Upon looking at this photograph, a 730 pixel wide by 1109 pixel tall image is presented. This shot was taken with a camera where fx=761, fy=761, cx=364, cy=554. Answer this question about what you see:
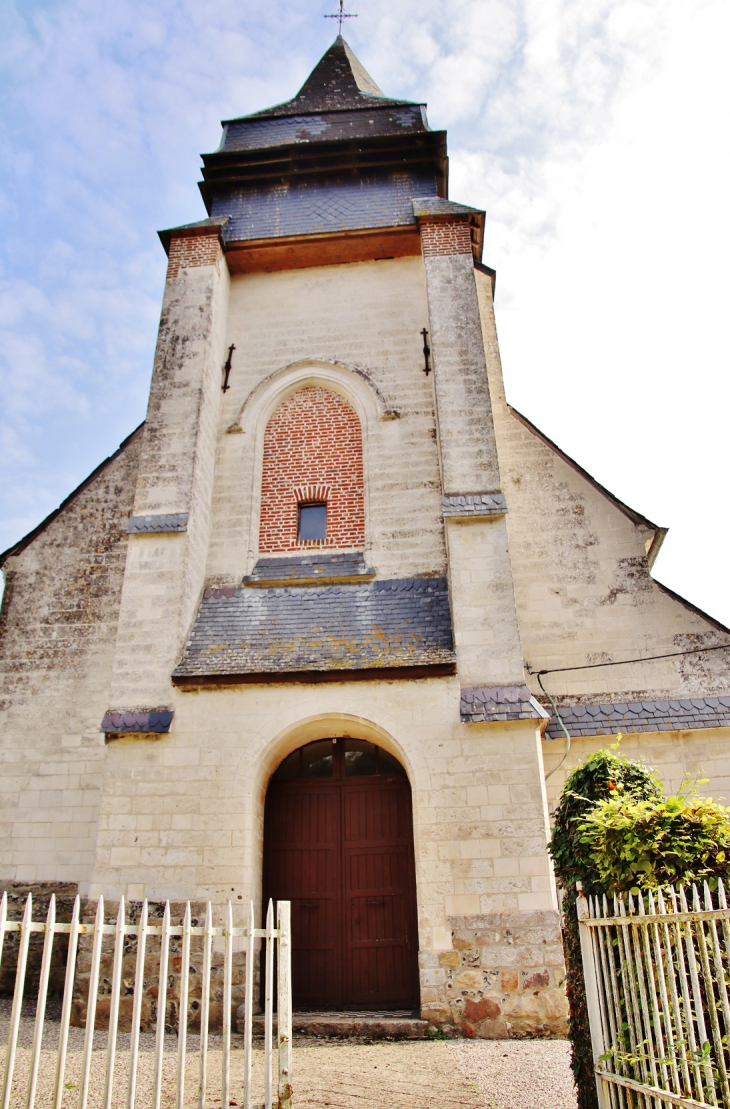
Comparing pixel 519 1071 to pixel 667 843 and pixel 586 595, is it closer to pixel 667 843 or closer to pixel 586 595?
pixel 667 843

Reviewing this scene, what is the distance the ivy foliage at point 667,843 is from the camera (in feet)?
14.2

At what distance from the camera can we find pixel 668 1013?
398cm

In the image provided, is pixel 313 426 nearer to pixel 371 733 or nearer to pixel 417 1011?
pixel 371 733

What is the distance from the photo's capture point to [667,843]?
4359mm

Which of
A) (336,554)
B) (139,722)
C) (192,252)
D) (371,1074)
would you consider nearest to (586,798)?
(371,1074)

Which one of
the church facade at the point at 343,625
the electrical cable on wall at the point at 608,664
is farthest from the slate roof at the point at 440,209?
the electrical cable on wall at the point at 608,664

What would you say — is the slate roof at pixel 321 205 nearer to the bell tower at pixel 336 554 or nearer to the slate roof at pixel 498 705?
the bell tower at pixel 336 554

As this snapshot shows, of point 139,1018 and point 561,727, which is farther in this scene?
point 561,727

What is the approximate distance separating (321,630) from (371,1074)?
436cm

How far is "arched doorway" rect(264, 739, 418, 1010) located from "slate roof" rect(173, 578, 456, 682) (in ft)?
4.39

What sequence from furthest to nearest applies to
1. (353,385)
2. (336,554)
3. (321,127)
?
(321,127)
(353,385)
(336,554)

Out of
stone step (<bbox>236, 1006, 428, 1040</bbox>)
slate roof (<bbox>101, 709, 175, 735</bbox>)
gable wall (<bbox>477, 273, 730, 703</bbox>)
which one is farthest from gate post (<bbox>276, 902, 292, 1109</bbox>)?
gable wall (<bbox>477, 273, 730, 703</bbox>)

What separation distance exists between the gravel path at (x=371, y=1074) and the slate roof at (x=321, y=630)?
11.1 ft

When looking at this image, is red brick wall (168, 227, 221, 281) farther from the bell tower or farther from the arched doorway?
the arched doorway
